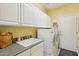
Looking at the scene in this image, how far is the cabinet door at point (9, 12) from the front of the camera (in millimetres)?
1424

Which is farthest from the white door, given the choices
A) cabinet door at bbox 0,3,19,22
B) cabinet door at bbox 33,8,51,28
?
cabinet door at bbox 0,3,19,22

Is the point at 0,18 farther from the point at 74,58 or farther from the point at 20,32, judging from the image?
the point at 20,32

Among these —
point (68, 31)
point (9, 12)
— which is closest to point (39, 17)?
point (9, 12)

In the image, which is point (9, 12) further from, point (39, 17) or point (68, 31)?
point (68, 31)

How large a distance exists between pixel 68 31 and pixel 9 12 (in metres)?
3.66

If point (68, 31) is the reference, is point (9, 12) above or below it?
above

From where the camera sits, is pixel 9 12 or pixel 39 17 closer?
pixel 9 12

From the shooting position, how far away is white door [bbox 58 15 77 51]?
4.65 metres

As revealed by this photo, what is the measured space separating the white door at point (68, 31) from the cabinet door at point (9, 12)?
130 inches

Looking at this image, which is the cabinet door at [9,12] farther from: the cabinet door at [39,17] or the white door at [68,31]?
the white door at [68,31]

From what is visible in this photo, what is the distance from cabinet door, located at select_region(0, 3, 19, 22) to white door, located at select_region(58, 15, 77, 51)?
3.31 metres

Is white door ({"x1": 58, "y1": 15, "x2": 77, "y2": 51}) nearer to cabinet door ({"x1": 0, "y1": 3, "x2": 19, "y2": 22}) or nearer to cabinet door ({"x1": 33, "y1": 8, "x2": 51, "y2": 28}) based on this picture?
cabinet door ({"x1": 33, "y1": 8, "x2": 51, "y2": 28})

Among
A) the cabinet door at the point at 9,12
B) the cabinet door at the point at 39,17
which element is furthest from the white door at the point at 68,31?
the cabinet door at the point at 9,12

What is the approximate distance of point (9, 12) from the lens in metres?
1.58
